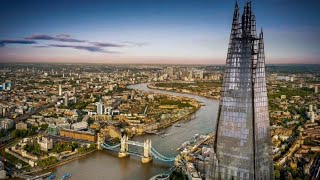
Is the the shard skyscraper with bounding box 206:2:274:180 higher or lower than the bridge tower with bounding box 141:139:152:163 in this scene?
higher

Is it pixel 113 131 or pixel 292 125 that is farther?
pixel 292 125

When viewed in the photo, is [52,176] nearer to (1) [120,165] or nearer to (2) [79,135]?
(1) [120,165]

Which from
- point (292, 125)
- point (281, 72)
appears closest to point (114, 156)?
point (292, 125)

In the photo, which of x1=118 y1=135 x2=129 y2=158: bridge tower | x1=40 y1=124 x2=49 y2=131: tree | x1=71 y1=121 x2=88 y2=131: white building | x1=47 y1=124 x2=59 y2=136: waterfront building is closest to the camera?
x1=118 y1=135 x2=129 y2=158: bridge tower

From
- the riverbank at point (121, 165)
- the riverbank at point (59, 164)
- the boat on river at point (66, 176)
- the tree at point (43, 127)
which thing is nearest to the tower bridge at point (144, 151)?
the riverbank at point (121, 165)

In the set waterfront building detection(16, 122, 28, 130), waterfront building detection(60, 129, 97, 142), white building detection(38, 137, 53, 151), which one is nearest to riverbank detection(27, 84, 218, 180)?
white building detection(38, 137, 53, 151)

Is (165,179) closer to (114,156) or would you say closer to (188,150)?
(188,150)

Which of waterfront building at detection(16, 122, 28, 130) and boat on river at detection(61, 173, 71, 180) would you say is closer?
boat on river at detection(61, 173, 71, 180)

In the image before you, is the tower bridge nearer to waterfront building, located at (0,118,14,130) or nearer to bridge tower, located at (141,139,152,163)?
bridge tower, located at (141,139,152,163)

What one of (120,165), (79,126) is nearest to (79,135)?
(79,126)
